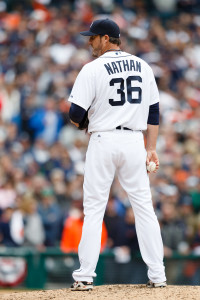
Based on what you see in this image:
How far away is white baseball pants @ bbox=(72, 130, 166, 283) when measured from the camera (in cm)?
559

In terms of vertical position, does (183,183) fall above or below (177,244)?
above

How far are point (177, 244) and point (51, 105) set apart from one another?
452 cm

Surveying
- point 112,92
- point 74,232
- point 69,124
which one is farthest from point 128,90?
point 69,124

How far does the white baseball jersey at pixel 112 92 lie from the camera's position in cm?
556

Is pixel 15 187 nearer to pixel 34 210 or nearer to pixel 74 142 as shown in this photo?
pixel 34 210

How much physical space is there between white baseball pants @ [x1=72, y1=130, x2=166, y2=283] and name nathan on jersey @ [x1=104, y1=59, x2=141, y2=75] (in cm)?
48

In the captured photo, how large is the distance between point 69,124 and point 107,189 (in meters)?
7.35

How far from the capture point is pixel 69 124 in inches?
509

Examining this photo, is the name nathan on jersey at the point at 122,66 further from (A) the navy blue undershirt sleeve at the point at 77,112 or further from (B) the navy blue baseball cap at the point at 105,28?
(A) the navy blue undershirt sleeve at the point at 77,112

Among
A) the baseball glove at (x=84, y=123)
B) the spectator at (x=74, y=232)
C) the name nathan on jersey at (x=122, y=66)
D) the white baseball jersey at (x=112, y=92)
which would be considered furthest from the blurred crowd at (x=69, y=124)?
the name nathan on jersey at (x=122, y=66)

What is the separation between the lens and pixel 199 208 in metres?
10.2

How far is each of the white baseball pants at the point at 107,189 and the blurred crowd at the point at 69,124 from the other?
3771mm

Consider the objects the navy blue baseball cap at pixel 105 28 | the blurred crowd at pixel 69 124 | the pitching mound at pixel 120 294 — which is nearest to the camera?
the pitching mound at pixel 120 294

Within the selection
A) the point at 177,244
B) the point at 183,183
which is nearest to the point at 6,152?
the point at 183,183
